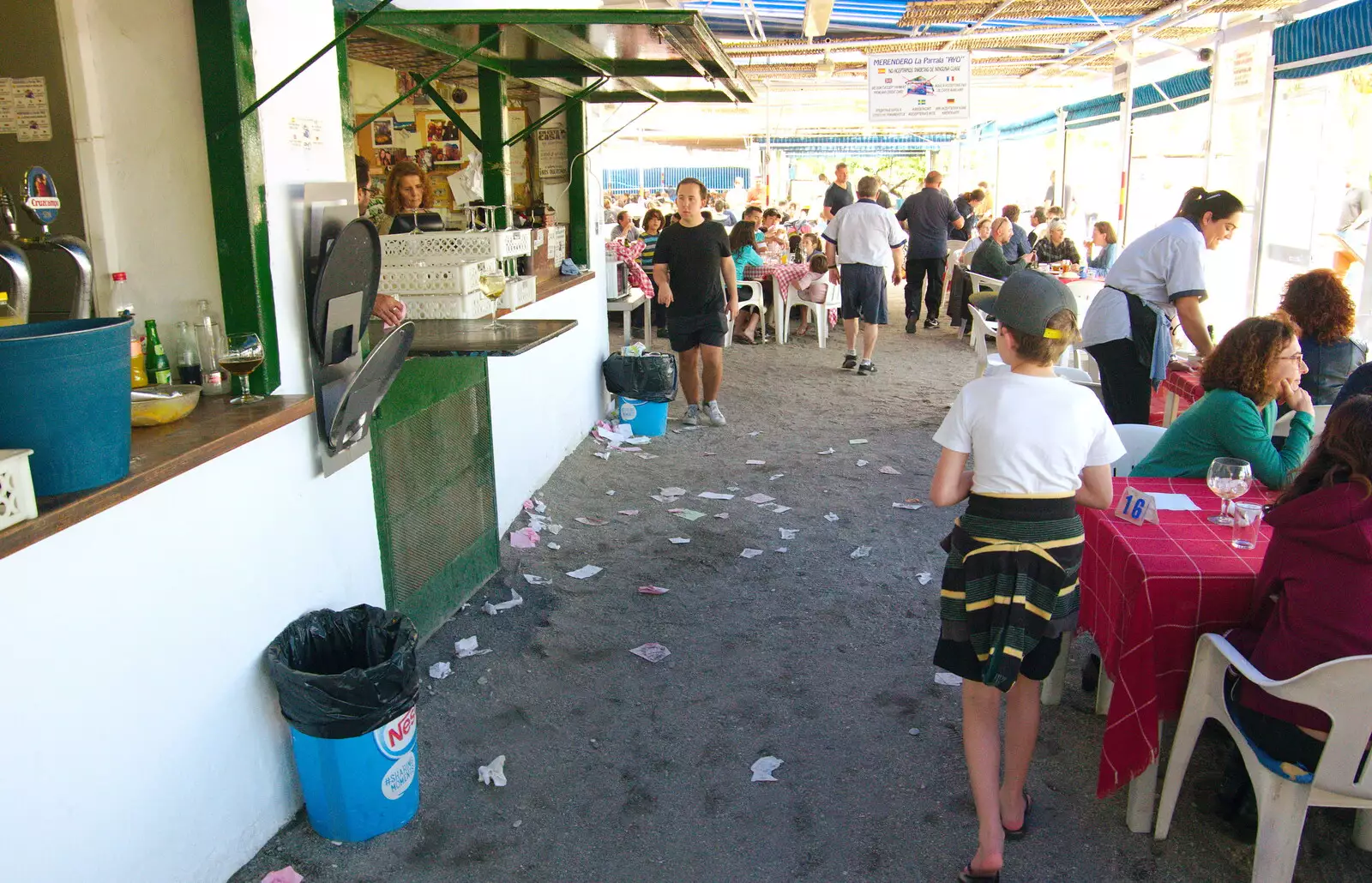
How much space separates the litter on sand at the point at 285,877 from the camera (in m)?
2.79

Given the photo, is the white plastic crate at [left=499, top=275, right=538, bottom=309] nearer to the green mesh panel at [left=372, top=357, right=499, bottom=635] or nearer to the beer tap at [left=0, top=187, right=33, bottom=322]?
the green mesh panel at [left=372, top=357, right=499, bottom=635]

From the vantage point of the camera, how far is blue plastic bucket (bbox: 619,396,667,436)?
7773mm

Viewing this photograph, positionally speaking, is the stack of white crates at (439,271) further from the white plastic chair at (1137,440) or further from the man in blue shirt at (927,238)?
the man in blue shirt at (927,238)

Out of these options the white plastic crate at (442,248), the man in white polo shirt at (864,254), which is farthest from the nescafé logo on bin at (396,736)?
the man in white polo shirt at (864,254)

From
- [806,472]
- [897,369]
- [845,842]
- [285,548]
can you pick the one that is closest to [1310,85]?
[897,369]

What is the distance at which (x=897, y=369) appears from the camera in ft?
34.0

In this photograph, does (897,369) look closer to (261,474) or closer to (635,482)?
(635,482)

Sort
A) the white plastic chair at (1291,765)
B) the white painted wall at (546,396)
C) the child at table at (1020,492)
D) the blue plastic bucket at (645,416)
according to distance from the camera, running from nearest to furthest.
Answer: the white plastic chair at (1291,765), the child at table at (1020,492), the white painted wall at (546,396), the blue plastic bucket at (645,416)

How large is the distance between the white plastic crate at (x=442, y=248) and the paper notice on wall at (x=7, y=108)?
5.66 ft

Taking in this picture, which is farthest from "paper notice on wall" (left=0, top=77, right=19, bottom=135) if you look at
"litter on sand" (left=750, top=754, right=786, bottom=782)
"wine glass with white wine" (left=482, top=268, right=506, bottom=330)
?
"litter on sand" (left=750, top=754, right=786, bottom=782)

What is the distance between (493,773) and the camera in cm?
333

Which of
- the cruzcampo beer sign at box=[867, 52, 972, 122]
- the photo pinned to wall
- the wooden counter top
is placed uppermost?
the cruzcampo beer sign at box=[867, 52, 972, 122]

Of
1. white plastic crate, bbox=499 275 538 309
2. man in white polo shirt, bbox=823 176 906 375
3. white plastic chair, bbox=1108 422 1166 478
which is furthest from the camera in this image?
man in white polo shirt, bbox=823 176 906 375

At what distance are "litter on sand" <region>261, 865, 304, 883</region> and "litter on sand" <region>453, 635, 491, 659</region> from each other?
4.52 ft
